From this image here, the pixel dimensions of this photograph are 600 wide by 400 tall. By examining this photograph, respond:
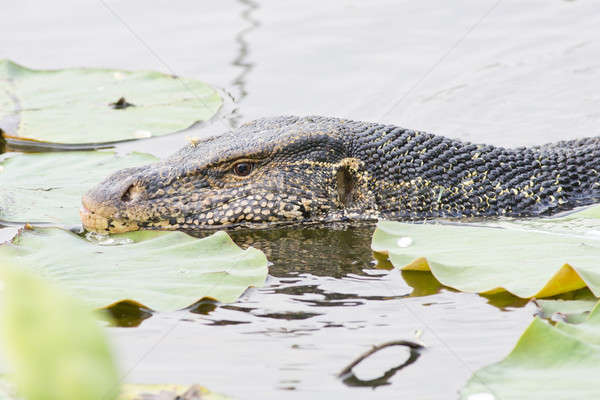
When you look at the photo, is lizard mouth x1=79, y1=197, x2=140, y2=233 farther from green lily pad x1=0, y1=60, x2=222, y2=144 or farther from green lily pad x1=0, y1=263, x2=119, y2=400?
green lily pad x1=0, y1=263, x2=119, y2=400

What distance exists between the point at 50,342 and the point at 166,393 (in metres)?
1.84

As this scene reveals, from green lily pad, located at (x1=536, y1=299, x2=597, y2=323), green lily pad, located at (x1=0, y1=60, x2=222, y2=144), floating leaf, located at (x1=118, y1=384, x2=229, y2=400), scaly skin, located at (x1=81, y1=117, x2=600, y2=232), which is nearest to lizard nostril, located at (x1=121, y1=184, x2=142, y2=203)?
scaly skin, located at (x1=81, y1=117, x2=600, y2=232)

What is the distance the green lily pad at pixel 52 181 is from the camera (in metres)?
5.65

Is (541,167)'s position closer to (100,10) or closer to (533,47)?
(533,47)

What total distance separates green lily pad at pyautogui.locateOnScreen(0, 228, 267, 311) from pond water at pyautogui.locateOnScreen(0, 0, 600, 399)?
5.3 inches

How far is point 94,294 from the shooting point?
402cm

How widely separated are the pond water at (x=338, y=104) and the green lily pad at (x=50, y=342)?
2.13 meters

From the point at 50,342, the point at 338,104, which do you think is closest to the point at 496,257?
the point at 50,342

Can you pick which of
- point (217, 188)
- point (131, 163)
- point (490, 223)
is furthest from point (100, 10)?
point (490, 223)

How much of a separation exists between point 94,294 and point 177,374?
0.74 metres

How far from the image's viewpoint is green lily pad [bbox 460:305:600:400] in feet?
9.30

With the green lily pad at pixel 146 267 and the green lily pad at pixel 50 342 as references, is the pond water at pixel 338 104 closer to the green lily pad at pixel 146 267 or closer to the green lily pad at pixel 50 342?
the green lily pad at pixel 146 267

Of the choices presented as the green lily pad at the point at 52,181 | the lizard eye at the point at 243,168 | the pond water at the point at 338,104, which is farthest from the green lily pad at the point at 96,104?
the lizard eye at the point at 243,168

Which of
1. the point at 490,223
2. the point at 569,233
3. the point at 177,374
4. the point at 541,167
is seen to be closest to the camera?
the point at 177,374
